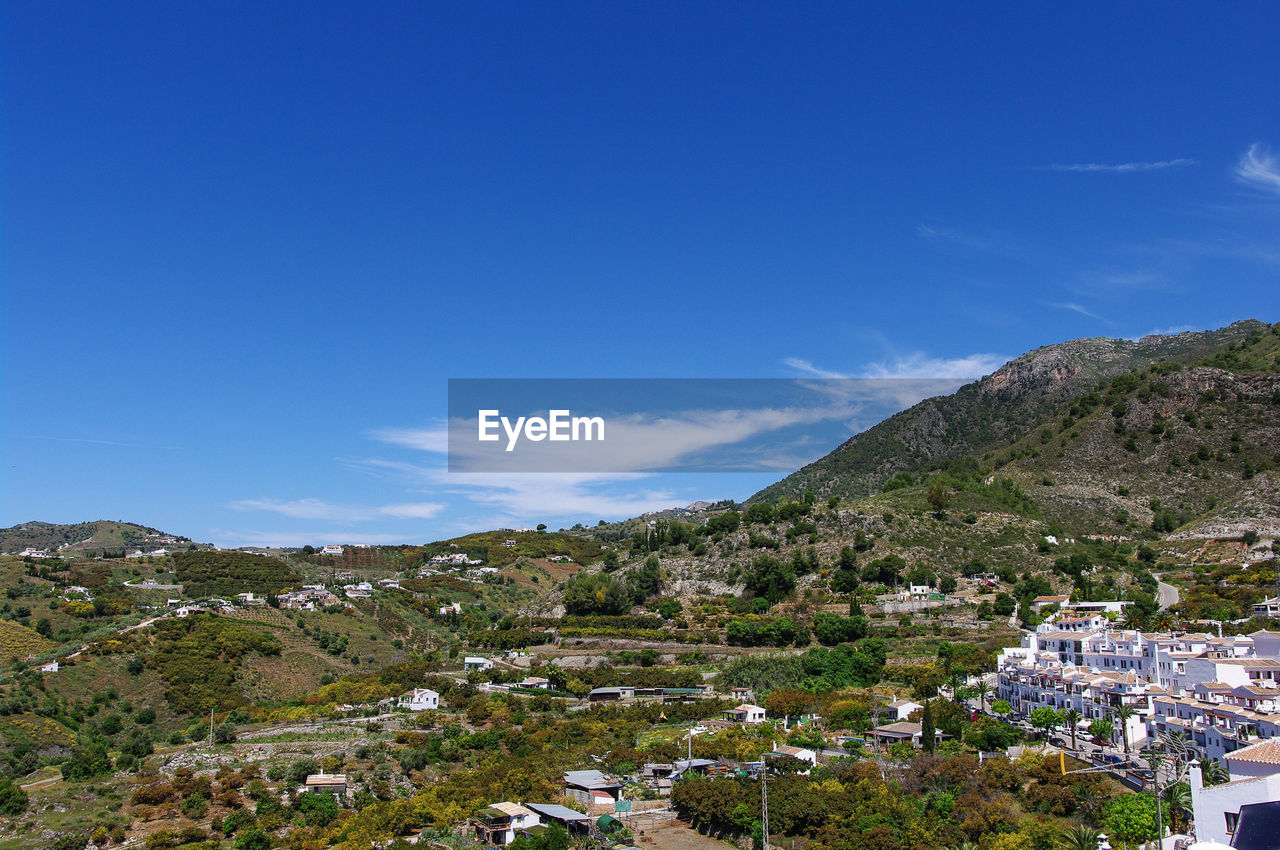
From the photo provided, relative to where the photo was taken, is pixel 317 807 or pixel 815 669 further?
pixel 815 669

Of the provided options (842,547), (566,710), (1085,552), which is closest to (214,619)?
(566,710)

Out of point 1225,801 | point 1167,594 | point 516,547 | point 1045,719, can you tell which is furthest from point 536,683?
point 516,547

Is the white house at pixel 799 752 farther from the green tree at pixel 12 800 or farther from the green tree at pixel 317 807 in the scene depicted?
the green tree at pixel 12 800

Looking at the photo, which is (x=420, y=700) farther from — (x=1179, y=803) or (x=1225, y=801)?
(x=1225, y=801)

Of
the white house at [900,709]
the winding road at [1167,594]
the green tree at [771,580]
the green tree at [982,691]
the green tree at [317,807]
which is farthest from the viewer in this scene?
the green tree at [771,580]

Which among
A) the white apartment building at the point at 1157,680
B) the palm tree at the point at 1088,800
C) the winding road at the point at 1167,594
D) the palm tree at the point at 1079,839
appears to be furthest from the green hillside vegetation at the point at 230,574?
the palm tree at the point at 1079,839

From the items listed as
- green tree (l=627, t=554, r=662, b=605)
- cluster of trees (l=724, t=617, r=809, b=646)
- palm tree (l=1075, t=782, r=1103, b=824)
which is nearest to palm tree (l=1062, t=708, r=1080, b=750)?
palm tree (l=1075, t=782, r=1103, b=824)

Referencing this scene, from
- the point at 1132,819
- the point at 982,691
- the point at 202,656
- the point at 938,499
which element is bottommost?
the point at 1132,819
